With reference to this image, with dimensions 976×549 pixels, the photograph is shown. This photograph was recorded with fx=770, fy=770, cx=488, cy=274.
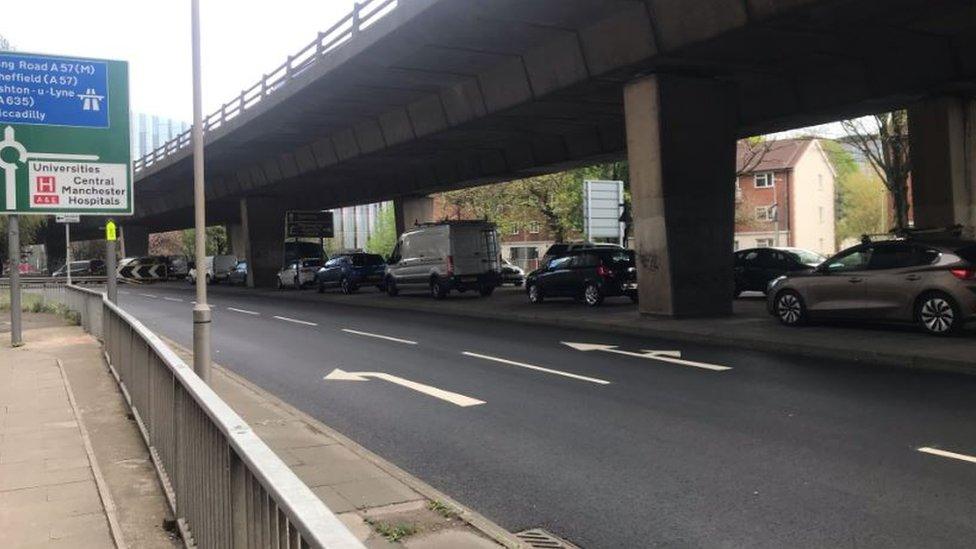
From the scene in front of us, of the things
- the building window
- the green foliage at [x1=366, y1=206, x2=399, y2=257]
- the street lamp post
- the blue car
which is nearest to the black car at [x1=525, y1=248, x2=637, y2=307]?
the blue car

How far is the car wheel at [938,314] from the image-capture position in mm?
11656

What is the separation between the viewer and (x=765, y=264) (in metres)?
22.5

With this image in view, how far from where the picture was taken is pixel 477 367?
36.4 ft

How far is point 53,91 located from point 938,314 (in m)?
15.1

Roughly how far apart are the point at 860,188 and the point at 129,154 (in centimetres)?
6896

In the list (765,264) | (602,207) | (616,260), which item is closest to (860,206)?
(602,207)

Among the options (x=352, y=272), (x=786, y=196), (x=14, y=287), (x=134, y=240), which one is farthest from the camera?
(x=134, y=240)

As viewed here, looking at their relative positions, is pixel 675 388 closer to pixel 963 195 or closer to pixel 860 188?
pixel 963 195

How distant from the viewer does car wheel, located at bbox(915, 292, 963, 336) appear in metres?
11.7

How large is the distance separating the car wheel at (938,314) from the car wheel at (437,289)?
15.8 meters

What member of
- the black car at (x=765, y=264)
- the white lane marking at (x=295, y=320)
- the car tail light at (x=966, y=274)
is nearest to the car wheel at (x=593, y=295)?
the black car at (x=765, y=264)

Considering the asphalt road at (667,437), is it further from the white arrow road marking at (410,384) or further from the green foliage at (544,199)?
the green foliage at (544,199)

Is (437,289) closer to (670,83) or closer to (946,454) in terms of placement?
(670,83)

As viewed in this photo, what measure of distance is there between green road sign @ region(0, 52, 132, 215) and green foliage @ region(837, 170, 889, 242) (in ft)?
208
